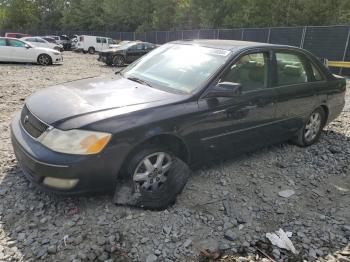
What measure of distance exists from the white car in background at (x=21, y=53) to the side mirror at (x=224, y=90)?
15078 mm

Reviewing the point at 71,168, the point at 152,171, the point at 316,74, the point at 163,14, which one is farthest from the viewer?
the point at 163,14

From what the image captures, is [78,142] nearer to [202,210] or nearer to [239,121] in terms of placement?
[202,210]

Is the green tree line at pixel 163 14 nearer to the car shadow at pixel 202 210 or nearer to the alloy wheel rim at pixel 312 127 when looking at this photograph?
the alloy wheel rim at pixel 312 127

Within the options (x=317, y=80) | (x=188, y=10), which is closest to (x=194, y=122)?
(x=317, y=80)

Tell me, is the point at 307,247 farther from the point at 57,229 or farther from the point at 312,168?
the point at 57,229

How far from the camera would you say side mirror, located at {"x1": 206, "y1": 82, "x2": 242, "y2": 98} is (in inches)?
144

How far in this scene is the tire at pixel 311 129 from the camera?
5277mm

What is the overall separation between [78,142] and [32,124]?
2.24 ft

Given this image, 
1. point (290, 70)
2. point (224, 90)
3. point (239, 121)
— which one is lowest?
point (239, 121)

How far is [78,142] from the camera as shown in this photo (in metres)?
2.95

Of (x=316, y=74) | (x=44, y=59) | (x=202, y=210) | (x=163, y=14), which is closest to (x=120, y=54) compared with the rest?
(x=44, y=59)

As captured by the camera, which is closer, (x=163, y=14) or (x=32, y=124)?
(x=32, y=124)

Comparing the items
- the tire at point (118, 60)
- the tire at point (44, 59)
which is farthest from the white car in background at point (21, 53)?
the tire at point (118, 60)

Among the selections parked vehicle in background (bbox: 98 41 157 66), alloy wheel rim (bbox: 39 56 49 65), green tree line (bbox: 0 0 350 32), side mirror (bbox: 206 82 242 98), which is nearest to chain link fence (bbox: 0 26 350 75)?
green tree line (bbox: 0 0 350 32)
